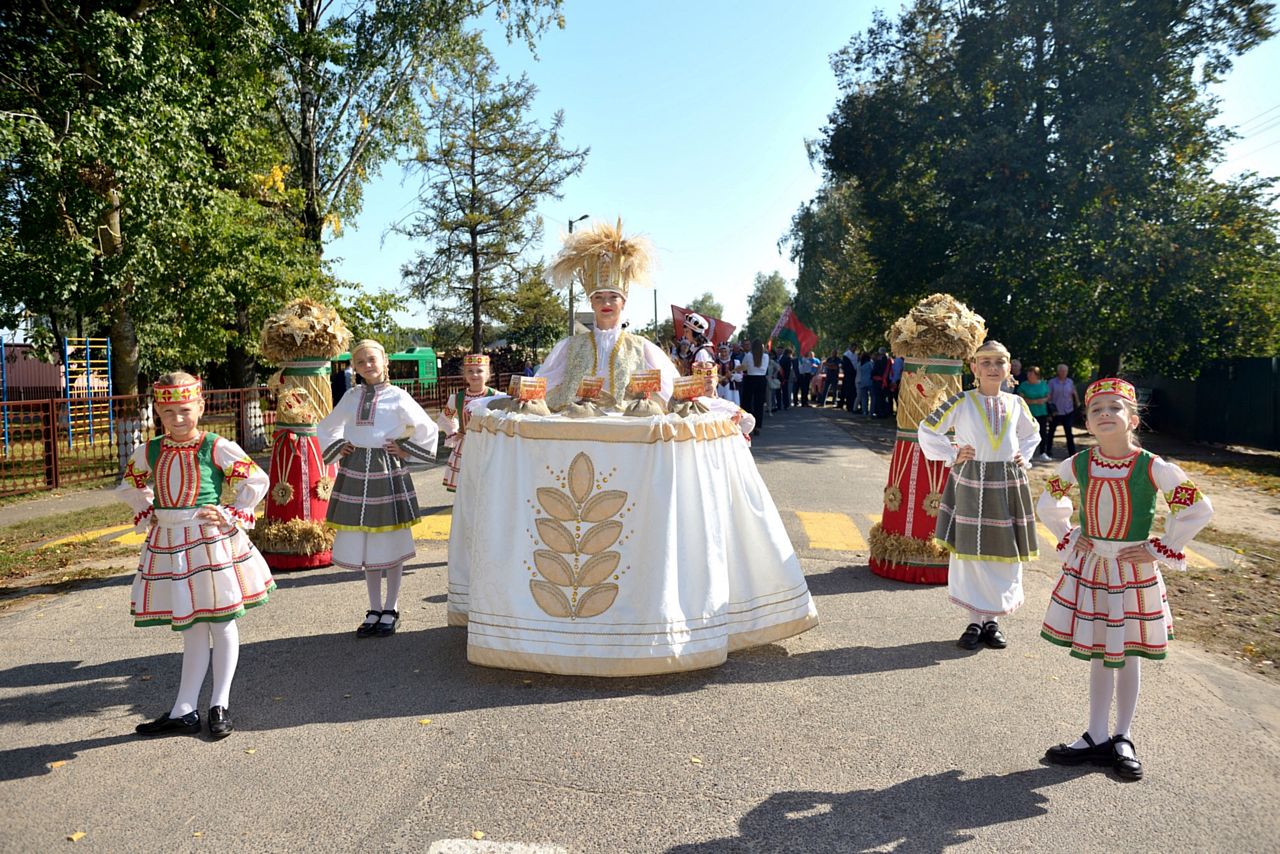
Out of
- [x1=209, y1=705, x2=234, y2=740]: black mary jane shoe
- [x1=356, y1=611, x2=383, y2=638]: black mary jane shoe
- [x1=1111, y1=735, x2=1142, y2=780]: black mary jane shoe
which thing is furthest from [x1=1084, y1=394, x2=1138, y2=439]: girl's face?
[x1=356, y1=611, x2=383, y2=638]: black mary jane shoe

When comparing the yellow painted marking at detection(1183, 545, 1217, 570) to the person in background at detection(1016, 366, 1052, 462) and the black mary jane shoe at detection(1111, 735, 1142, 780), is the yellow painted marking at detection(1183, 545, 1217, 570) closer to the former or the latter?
the black mary jane shoe at detection(1111, 735, 1142, 780)

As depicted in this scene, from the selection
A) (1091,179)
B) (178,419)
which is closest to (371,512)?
(178,419)

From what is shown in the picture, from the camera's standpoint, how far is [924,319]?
7273mm

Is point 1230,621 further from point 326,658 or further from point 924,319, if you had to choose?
point 326,658

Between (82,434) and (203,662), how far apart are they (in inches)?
551

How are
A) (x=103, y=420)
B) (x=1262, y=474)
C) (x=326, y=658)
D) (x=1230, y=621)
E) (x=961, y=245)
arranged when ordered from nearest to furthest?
(x=326, y=658)
(x=1230, y=621)
(x=1262, y=474)
(x=103, y=420)
(x=961, y=245)

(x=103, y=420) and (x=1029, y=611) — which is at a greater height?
(x=103, y=420)

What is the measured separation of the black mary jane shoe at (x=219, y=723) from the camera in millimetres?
4320

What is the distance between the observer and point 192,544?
4328 millimetres

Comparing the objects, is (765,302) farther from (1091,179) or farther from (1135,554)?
(1135,554)

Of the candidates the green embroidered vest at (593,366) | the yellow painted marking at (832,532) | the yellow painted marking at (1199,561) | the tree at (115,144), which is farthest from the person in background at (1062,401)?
the tree at (115,144)

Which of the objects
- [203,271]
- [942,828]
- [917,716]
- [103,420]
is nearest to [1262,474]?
[917,716]

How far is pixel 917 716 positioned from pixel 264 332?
6597 mm

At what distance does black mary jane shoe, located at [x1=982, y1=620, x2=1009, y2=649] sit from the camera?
5.78 m
